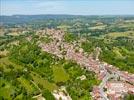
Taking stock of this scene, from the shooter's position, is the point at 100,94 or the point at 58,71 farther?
the point at 58,71

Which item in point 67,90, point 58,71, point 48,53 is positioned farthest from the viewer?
point 48,53

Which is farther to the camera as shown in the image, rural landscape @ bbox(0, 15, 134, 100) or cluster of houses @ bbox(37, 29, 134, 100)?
cluster of houses @ bbox(37, 29, 134, 100)

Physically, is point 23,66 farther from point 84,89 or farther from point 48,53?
point 84,89

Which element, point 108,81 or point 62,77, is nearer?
point 108,81

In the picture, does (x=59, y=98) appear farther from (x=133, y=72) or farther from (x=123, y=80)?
(x=133, y=72)

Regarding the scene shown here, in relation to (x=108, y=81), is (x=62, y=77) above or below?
above

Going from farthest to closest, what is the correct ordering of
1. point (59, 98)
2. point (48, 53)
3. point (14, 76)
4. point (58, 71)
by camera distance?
point (48, 53) → point (58, 71) → point (14, 76) → point (59, 98)

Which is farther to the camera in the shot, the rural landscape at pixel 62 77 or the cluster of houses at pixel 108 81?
the cluster of houses at pixel 108 81

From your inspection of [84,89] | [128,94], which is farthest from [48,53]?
[128,94]

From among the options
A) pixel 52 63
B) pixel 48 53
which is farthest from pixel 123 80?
pixel 48 53
